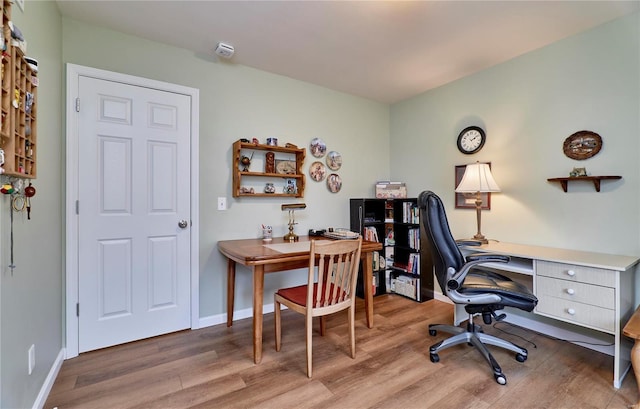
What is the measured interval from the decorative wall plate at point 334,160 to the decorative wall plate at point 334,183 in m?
0.09

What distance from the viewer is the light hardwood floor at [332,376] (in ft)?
5.29

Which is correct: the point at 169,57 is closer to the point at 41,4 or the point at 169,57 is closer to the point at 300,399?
the point at 41,4

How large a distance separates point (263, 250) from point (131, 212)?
105 cm

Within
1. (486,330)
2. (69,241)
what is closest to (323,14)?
(69,241)

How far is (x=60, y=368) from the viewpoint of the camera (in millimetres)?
1908

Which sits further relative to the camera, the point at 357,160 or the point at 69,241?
the point at 357,160

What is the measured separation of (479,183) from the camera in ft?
8.44

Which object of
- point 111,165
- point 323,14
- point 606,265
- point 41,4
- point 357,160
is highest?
Result: point 323,14

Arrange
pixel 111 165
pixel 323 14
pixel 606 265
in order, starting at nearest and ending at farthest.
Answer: pixel 606 265, pixel 323 14, pixel 111 165

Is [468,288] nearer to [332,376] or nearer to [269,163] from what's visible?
[332,376]

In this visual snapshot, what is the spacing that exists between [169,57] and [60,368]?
2.34 metres

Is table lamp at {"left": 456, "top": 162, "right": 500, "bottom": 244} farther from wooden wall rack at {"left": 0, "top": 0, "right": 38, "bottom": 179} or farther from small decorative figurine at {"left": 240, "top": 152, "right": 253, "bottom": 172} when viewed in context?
wooden wall rack at {"left": 0, "top": 0, "right": 38, "bottom": 179}

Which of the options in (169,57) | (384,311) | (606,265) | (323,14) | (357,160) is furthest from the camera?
(357,160)

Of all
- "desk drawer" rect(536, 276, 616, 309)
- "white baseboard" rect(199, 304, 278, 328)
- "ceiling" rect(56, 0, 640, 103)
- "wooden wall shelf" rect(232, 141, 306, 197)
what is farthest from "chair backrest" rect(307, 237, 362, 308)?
"ceiling" rect(56, 0, 640, 103)
